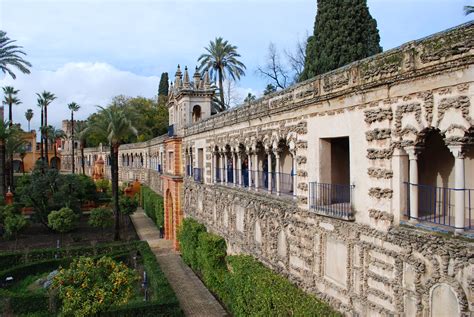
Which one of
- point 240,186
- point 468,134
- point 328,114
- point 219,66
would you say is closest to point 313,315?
point 328,114

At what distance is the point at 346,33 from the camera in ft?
91.0

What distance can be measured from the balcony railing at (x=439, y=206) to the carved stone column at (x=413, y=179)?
0.17 feet

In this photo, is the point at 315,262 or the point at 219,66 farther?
the point at 219,66

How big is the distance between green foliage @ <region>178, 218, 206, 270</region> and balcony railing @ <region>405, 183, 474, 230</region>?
14.2 meters

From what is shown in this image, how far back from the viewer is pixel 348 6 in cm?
2770

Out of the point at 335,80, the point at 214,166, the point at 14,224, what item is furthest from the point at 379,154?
the point at 14,224

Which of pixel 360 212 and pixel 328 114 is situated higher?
pixel 328 114

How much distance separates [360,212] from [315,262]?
2.34m

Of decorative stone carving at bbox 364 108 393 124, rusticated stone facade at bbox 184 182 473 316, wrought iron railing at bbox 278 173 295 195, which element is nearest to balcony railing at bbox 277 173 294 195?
wrought iron railing at bbox 278 173 295 195

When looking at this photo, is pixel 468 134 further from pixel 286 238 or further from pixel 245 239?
pixel 245 239

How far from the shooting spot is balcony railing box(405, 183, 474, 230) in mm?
7274

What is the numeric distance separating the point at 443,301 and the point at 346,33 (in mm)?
23854

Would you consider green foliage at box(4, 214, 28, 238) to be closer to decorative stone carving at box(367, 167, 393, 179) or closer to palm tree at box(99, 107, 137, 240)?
palm tree at box(99, 107, 137, 240)

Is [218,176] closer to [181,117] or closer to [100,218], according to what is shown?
[181,117]
